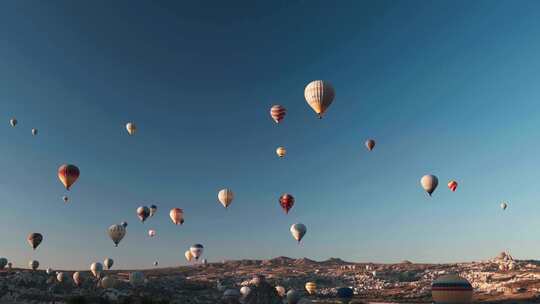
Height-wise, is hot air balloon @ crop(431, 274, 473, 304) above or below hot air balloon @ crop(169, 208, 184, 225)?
below

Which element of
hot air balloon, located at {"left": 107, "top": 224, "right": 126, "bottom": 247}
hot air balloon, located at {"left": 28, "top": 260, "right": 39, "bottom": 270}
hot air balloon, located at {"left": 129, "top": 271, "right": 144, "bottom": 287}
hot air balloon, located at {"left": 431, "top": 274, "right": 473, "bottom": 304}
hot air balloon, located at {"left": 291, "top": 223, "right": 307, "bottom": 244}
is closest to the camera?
hot air balloon, located at {"left": 431, "top": 274, "right": 473, "bottom": 304}

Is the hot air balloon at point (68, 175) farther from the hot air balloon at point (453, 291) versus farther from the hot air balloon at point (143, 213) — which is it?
the hot air balloon at point (453, 291)

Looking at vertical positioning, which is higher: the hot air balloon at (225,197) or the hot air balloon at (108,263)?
the hot air balloon at (225,197)

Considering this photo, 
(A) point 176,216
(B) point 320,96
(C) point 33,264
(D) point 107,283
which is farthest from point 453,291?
(C) point 33,264

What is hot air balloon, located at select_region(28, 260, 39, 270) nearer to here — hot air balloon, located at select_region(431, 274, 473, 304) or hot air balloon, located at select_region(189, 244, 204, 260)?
hot air balloon, located at select_region(189, 244, 204, 260)

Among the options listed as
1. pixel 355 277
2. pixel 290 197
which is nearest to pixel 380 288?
pixel 355 277

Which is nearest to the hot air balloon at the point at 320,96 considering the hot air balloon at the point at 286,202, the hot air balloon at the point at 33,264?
the hot air balloon at the point at 286,202

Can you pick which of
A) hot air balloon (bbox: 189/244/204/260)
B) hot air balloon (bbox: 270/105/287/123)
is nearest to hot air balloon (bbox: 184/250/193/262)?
hot air balloon (bbox: 189/244/204/260)
